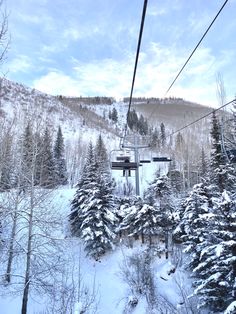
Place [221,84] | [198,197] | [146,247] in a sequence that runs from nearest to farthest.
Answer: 1. [198,197]
2. [146,247]
3. [221,84]

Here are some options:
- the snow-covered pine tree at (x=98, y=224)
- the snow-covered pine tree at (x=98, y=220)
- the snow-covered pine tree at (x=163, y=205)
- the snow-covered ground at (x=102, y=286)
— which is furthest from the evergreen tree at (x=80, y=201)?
the snow-covered pine tree at (x=163, y=205)

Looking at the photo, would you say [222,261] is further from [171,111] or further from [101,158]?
[171,111]

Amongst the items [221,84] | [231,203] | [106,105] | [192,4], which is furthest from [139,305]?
[106,105]

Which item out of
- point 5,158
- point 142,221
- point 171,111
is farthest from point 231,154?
point 171,111

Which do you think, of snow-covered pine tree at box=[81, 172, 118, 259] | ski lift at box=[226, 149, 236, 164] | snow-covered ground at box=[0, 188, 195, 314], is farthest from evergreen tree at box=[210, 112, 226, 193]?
ski lift at box=[226, 149, 236, 164]

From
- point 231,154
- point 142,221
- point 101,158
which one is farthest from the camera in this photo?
point 101,158

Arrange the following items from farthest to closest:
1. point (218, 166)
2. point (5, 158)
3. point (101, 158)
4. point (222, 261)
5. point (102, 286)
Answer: point (101, 158) < point (218, 166) < point (102, 286) < point (222, 261) < point (5, 158)

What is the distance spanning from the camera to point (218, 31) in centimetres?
488

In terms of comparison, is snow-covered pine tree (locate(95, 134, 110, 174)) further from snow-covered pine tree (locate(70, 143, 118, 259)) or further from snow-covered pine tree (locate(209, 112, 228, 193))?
snow-covered pine tree (locate(209, 112, 228, 193))

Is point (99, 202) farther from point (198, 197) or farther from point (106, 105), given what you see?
point (106, 105)

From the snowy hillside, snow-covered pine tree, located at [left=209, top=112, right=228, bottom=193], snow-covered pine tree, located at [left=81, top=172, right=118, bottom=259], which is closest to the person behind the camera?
the snowy hillside

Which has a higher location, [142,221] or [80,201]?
[80,201]

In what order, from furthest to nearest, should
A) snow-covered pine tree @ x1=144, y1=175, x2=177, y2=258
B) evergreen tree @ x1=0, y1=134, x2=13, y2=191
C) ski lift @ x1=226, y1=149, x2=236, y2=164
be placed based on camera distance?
1. snow-covered pine tree @ x1=144, y1=175, x2=177, y2=258
2. evergreen tree @ x1=0, y1=134, x2=13, y2=191
3. ski lift @ x1=226, y1=149, x2=236, y2=164

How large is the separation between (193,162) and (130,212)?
29445 mm
